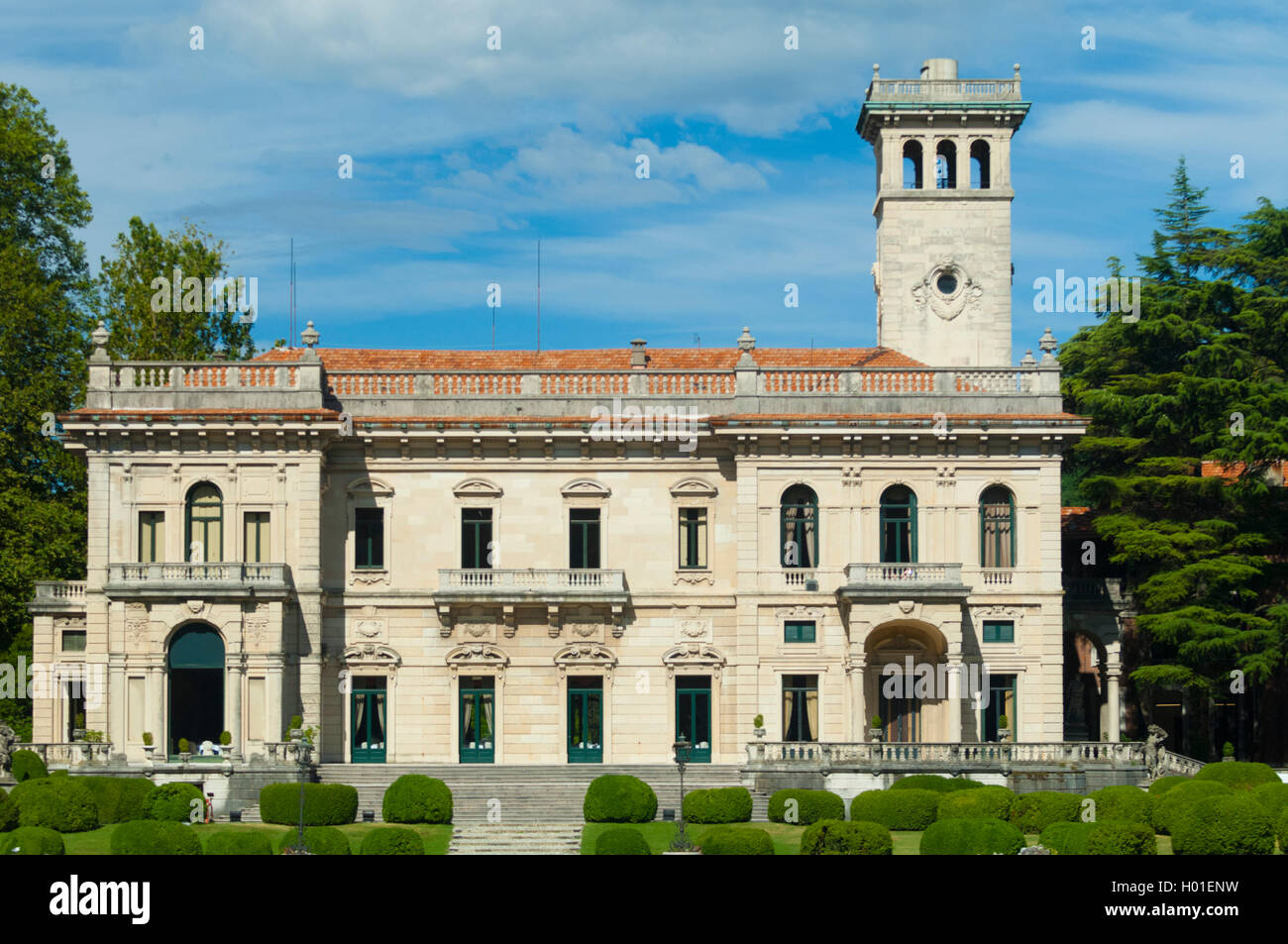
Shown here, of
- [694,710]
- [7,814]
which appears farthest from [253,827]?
[694,710]

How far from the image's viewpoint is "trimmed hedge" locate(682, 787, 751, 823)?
41.8 metres

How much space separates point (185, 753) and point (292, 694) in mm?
3621

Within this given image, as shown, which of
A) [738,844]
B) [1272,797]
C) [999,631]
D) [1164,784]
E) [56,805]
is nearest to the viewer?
[738,844]

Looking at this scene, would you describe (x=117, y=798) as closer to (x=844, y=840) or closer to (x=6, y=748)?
(x=6, y=748)

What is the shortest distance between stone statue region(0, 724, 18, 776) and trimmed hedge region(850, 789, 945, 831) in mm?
21941

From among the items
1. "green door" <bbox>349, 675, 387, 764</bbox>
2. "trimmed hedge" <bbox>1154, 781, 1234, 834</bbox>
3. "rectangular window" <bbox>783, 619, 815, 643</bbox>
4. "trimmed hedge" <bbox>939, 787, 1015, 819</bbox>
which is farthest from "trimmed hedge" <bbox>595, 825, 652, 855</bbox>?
"green door" <bbox>349, 675, 387, 764</bbox>

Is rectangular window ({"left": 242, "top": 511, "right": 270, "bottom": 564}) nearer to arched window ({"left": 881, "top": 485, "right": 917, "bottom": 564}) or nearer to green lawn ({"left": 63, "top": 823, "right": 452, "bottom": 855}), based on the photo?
green lawn ({"left": 63, "top": 823, "right": 452, "bottom": 855})

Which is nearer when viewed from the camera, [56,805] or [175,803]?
[56,805]

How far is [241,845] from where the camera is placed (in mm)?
32969

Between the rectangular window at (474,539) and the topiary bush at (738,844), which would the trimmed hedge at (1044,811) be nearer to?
the topiary bush at (738,844)

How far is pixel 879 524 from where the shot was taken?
50.6m

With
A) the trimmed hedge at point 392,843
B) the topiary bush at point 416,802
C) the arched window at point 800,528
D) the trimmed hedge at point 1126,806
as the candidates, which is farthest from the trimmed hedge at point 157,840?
the arched window at point 800,528

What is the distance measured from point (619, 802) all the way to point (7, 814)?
14.1 meters
